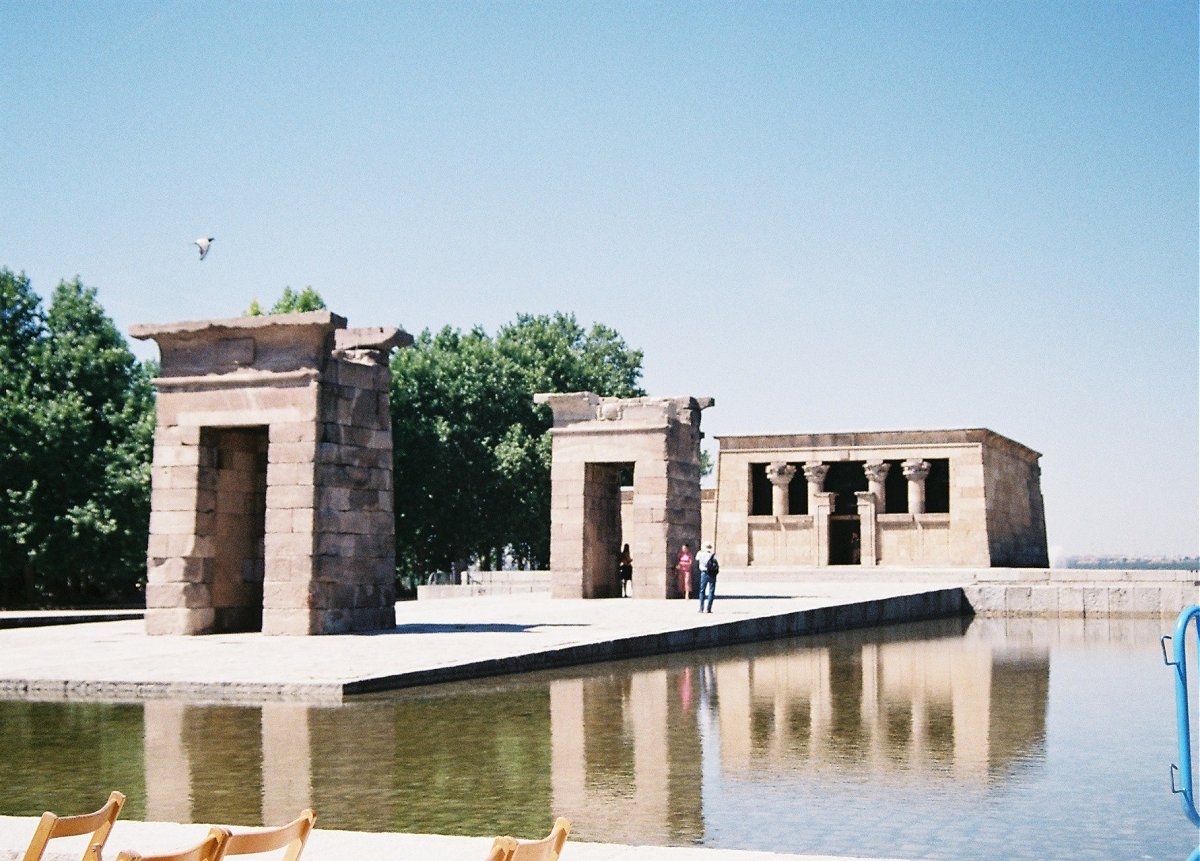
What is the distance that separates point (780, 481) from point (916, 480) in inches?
188

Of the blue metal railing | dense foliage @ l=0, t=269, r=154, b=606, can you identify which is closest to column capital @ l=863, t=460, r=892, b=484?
dense foliage @ l=0, t=269, r=154, b=606

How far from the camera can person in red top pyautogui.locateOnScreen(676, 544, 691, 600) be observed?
99.7 feet

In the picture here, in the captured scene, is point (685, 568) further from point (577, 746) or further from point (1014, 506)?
point (1014, 506)

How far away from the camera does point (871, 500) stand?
48.4 m

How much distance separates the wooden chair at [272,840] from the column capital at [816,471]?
1814 inches

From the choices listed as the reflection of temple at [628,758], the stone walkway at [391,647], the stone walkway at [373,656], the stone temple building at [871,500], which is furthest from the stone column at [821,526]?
the reflection of temple at [628,758]

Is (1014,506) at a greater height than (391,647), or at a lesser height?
greater

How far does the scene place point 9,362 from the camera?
128 ft

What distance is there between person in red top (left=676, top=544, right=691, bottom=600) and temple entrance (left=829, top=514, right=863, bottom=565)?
2159cm

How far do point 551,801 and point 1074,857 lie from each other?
3.00m

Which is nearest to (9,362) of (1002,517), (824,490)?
(824,490)

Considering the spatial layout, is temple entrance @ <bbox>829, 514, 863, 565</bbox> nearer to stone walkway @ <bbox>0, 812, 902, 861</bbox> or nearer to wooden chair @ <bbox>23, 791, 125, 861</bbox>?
stone walkway @ <bbox>0, 812, 902, 861</bbox>

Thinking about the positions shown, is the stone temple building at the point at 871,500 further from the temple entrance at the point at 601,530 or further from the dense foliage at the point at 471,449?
the temple entrance at the point at 601,530

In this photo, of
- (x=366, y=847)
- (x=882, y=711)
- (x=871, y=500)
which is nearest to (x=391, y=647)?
(x=882, y=711)
